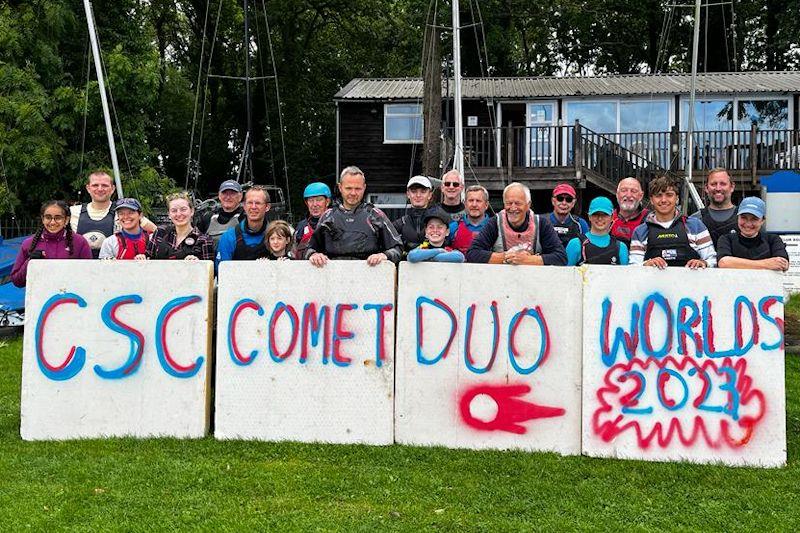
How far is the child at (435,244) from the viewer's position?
596cm

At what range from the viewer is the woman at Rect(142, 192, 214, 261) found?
6.49 m

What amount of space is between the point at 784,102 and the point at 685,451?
70.8ft

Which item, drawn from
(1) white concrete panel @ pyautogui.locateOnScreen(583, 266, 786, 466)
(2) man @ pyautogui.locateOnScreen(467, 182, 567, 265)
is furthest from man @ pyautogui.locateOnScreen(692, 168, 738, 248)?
(2) man @ pyautogui.locateOnScreen(467, 182, 567, 265)

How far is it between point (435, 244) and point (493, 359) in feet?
3.13

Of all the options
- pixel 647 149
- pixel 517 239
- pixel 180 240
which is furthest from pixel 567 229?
pixel 647 149

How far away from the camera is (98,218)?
24.3 feet

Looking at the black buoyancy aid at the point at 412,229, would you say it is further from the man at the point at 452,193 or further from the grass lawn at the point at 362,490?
the grass lawn at the point at 362,490

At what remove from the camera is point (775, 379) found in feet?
18.5

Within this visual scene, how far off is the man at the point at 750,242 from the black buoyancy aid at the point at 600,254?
73 centimetres

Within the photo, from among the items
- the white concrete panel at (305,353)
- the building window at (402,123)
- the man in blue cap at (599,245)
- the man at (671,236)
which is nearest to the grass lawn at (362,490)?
the white concrete panel at (305,353)

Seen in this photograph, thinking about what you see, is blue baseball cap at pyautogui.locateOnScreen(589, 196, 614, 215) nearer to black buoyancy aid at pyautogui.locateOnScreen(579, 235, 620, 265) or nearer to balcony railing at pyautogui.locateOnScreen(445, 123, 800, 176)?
black buoyancy aid at pyautogui.locateOnScreen(579, 235, 620, 265)

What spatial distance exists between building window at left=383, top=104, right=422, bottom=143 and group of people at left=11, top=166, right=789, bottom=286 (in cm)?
1923

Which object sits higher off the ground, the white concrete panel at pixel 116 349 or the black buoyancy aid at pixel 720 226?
the black buoyancy aid at pixel 720 226

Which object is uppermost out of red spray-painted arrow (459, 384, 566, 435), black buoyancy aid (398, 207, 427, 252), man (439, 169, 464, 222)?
man (439, 169, 464, 222)
